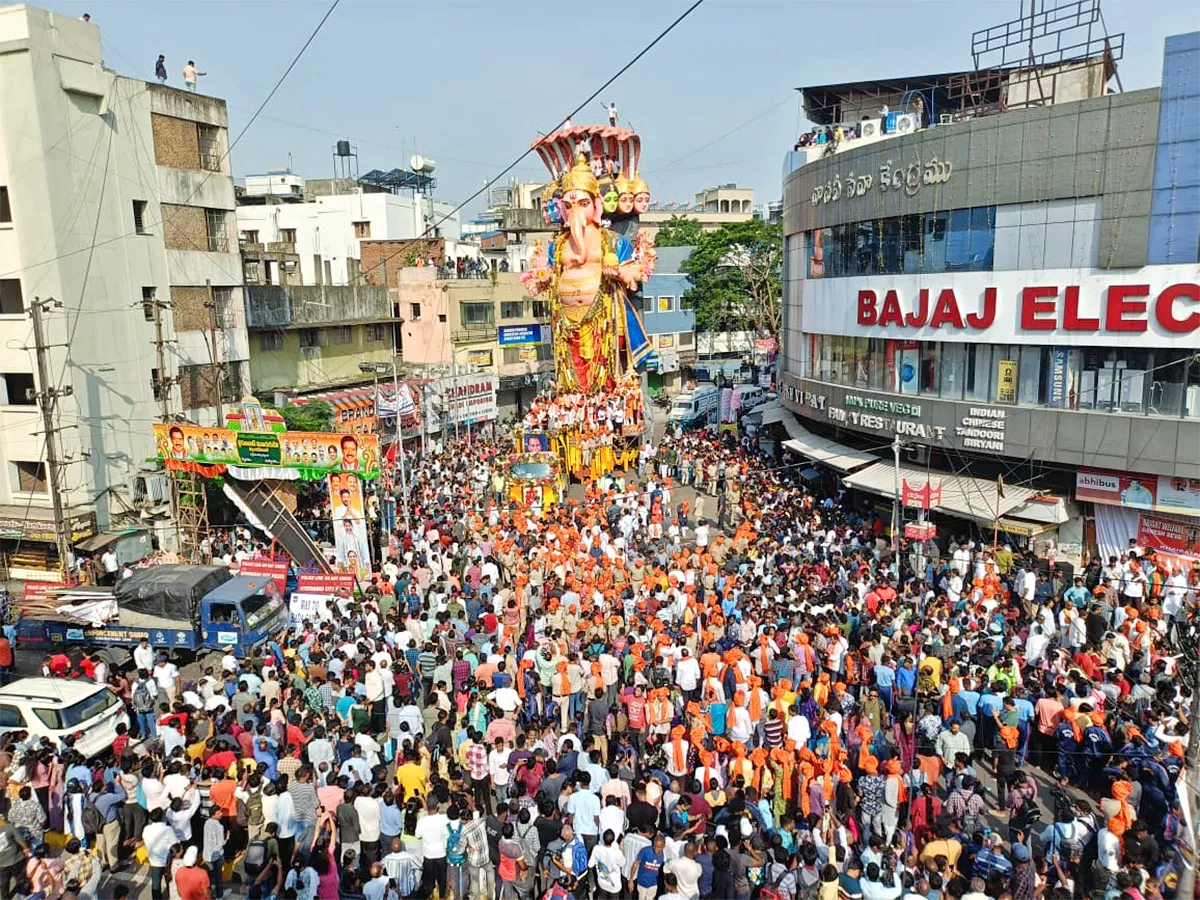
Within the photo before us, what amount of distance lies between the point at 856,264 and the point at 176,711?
1777 cm

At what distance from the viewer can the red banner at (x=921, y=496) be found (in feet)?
58.7

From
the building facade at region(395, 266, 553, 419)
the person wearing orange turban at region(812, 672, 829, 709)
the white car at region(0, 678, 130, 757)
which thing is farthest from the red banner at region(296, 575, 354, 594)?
the building facade at region(395, 266, 553, 419)

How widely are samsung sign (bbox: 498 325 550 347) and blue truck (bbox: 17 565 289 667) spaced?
2696cm

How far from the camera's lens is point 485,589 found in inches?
617

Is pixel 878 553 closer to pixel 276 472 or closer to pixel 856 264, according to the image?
pixel 856 264

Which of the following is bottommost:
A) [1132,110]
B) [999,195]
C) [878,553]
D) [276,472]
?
[878,553]

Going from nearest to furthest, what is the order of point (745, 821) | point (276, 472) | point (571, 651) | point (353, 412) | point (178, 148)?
point (745, 821) → point (571, 651) → point (276, 472) → point (178, 148) → point (353, 412)

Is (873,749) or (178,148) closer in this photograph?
(873,749)

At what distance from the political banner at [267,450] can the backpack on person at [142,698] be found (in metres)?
7.00

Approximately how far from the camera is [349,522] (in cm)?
1848

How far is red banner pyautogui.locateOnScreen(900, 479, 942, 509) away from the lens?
58.7 ft

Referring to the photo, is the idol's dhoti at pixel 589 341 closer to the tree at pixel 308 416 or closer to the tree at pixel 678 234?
the tree at pixel 308 416

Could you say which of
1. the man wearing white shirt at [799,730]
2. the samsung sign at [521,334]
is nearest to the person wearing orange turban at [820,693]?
the man wearing white shirt at [799,730]

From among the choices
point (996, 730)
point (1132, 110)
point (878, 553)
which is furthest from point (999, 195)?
point (996, 730)
